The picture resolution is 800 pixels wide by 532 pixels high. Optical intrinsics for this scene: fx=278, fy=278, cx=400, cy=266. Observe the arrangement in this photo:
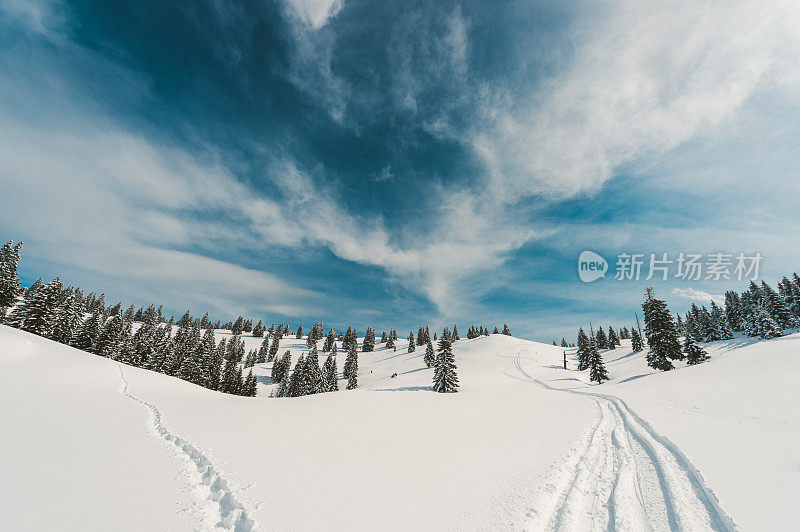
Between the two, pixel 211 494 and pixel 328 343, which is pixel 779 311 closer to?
pixel 211 494

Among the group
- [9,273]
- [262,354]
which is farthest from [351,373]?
[9,273]

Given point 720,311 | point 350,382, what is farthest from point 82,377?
point 720,311

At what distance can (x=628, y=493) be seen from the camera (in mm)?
5211

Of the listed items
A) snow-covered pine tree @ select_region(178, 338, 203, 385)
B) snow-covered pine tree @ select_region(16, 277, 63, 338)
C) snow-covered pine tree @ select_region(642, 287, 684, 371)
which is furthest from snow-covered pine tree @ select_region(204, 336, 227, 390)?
snow-covered pine tree @ select_region(642, 287, 684, 371)

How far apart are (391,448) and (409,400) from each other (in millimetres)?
10579

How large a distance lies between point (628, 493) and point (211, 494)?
7941 millimetres

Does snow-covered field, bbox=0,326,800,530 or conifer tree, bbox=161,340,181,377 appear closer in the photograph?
snow-covered field, bbox=0,326,800,530

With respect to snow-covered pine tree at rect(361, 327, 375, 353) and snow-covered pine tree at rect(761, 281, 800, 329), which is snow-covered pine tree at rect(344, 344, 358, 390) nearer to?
snow-covered pine tree at rect(361, 327, 375, 353)

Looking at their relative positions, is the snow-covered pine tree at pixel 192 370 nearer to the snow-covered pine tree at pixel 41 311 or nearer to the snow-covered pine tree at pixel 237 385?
the snow-covered pine tree at pixel 237 385

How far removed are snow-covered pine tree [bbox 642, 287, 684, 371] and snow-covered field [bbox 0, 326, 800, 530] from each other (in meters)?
25.4

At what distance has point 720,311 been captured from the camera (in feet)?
245

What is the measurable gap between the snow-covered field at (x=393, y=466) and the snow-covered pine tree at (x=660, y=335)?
999 inches

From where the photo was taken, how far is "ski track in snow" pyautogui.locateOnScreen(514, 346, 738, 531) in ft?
14.1

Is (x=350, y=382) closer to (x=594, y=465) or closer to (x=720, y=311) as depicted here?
(x=594, y=465)
